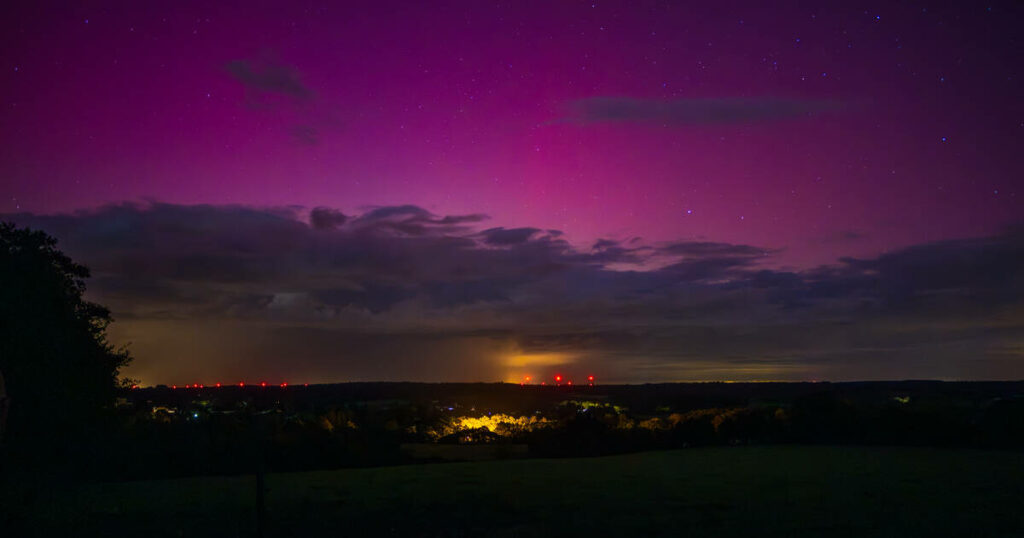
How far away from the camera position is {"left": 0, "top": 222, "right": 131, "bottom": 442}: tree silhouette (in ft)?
76.8

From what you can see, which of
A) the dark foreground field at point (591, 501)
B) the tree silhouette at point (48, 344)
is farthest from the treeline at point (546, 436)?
the dark foreground field at point (591, 501)

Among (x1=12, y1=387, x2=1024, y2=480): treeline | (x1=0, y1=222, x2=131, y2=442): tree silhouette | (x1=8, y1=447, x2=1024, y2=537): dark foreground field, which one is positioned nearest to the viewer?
(x1=8, y1=447, x2=1024, y2=537): dark foreground field

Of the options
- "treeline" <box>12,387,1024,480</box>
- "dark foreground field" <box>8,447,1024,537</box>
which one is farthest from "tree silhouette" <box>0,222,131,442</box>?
"dark foreground field" <box>8,447,1024,537</box>

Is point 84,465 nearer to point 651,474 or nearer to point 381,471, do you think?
point 381,471

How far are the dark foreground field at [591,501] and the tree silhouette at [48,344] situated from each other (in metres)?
3.23

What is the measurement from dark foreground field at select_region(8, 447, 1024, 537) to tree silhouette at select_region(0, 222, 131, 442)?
323 cm

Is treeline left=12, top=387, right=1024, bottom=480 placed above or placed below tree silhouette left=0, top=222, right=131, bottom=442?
below

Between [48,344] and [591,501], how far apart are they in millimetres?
17762

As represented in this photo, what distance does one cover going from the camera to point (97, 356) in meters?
28.9

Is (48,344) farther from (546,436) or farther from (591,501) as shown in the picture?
(546,436)

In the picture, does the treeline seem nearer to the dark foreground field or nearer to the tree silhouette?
the tree silhouette

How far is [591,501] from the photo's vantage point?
672 inches

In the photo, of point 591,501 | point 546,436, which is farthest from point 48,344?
point 546,436

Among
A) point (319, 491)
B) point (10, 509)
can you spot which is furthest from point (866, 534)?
point (10, 509)
